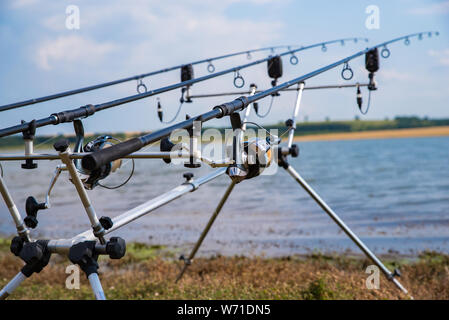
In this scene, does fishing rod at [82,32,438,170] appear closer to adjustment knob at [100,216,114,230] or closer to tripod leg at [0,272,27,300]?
adjustment knob at [100,216,114,230]

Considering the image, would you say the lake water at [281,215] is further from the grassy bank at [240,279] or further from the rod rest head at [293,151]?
the rod rest head at [293,151]

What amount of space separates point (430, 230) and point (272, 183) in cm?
1584

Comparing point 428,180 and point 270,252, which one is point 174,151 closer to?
point 270,252

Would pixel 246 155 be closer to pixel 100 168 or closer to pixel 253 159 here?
pixel 253 159

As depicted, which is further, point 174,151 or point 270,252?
point 270,252

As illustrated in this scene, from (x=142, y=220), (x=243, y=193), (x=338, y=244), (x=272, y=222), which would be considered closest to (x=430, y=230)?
(x=338, y=244)

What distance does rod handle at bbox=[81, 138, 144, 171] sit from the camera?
2.15 m

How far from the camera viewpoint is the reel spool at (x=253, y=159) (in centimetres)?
366

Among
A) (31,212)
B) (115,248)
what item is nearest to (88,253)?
(115,248)

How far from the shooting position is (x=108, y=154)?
7.37ft

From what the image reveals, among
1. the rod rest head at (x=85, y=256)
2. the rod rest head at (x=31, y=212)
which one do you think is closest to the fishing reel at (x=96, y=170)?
the rod rest head at (x=31, y=212)

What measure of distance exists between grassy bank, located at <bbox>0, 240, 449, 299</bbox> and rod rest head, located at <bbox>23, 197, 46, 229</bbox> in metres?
3.42
